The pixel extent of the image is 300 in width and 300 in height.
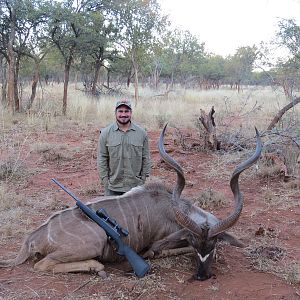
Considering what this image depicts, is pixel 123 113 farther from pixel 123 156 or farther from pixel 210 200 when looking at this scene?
pixel 210 200

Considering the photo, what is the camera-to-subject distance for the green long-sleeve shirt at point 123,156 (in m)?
4.29

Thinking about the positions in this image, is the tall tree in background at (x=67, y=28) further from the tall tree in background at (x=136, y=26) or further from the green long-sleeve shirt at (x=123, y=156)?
the green long-sleeve shirt at (x=123, y=156)

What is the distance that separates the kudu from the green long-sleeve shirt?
17.9 inches

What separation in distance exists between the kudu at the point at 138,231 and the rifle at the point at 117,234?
73mm

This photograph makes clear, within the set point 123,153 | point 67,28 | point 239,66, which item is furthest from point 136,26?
point 239,66

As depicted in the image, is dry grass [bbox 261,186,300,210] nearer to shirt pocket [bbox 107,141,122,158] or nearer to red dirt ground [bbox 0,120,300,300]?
red dirt ground [bbox 0,120,300,300]

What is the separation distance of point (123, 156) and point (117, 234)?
1.07 m

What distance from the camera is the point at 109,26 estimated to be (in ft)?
52.2

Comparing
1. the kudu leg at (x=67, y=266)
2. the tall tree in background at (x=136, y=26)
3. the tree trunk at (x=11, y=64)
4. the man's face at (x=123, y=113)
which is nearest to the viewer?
the kudu leg at (x=67, y=266)

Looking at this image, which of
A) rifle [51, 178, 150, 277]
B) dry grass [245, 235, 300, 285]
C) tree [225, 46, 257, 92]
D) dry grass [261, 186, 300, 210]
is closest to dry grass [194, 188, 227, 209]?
dry grass [261, 186, 300, 210]

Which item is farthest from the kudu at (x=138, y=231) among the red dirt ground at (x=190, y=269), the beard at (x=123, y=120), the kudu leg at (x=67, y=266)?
the beard at (x=123, y=120)

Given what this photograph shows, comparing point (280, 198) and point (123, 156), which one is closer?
point (123, 156)

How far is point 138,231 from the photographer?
3.68 metres

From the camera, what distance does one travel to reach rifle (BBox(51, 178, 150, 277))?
333 centimetres
